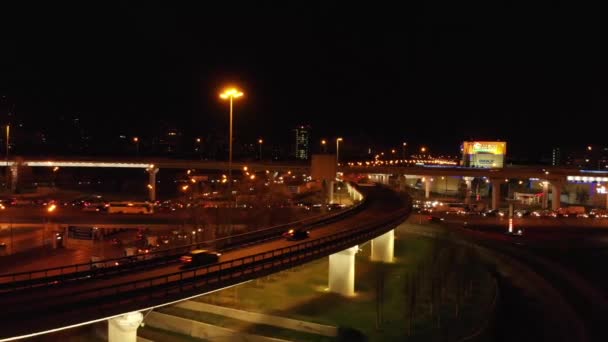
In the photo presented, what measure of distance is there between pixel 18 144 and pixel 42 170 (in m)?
18.4

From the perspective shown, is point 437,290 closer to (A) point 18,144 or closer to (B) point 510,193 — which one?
(B) point 510,193

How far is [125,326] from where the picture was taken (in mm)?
17172

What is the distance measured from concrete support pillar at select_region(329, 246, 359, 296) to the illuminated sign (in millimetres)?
81127

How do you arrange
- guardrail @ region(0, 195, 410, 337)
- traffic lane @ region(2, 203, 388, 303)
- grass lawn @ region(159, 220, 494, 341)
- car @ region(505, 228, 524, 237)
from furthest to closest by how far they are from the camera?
car @ region(505, 228, 524, 237), grass lawn @ region(159, 220, 494, 341), traffic lane @ region(2, 203, 388, 303), guardrail @ region(0, 195, 410, 337)

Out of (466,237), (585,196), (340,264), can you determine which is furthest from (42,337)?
(585,196)

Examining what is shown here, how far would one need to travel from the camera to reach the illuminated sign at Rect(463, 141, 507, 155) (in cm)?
10319

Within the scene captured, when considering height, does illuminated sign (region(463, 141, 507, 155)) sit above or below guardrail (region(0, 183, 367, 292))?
above

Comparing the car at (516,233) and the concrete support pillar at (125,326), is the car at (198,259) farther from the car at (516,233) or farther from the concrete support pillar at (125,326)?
the car at (516,233)

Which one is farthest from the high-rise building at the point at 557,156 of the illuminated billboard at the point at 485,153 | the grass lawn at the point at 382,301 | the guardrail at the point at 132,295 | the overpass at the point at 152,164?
the guardrail at the point at 132,295

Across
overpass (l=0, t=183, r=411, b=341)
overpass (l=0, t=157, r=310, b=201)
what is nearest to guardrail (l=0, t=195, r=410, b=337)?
overpass (l=0, t=183, r=411, b=341)

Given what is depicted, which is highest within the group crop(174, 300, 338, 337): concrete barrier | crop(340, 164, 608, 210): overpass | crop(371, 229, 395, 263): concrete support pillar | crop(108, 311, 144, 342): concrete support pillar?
crop(340, 164, 608, 210): overpass

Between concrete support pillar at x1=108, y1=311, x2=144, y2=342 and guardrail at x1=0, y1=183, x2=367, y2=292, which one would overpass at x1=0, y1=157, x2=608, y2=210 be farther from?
concrete support pillar at x1=108, y1=311, x2=144, y2=342

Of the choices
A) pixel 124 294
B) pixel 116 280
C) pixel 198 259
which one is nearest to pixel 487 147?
pixel 198 259

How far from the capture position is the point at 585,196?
91.1 meters
